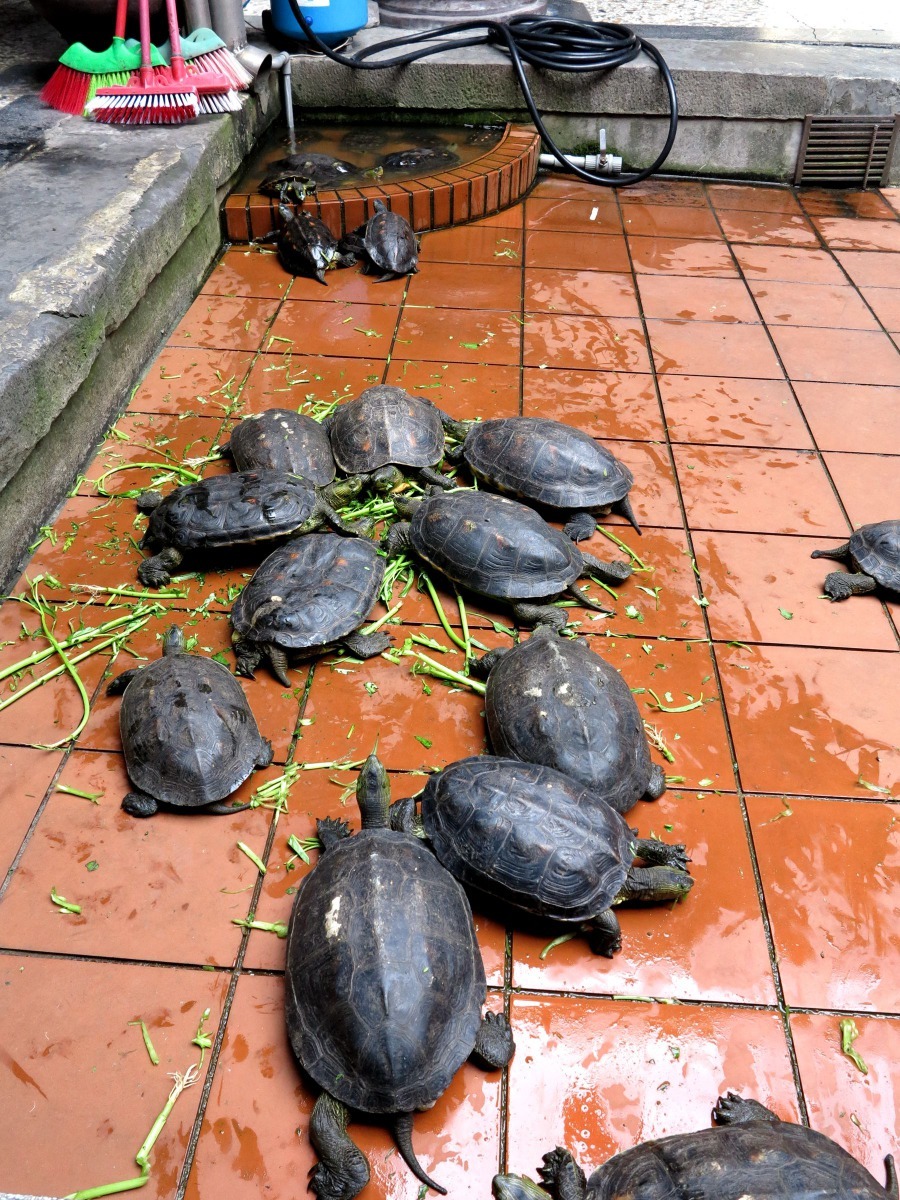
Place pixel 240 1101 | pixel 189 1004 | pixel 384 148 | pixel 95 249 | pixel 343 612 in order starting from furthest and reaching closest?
pixel 384 148
pixel 95 249
pixel 343 612
pixel 189 1004
pixel 240 1101

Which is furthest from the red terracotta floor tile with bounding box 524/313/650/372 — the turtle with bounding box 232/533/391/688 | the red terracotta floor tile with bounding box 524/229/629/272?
the turtle with bounding box 232/533/391/688

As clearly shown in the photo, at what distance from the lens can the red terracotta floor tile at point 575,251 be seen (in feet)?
20.7

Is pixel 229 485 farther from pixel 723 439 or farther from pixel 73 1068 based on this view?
pixel 723 439

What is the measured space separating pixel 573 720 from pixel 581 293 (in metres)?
3.94

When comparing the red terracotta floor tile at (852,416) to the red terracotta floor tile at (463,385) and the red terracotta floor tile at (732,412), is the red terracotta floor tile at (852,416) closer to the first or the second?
the red terracotta floor tile at (732,412)

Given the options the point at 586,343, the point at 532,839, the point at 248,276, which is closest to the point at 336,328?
the point at 248,276

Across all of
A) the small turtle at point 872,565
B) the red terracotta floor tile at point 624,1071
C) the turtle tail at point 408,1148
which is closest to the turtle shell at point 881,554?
the small turtle at point 872,565

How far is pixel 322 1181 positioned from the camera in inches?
84.4

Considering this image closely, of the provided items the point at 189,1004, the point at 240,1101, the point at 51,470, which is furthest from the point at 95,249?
the point at 240,1101

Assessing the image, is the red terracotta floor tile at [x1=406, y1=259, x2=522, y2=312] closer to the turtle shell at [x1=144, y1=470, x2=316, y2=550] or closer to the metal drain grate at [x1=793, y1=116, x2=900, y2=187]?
the turtle shell at [x1=144, y1=470, x2=316, y2=550]

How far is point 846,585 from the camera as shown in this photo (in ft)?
12.5

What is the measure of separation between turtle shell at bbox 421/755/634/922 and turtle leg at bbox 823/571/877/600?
1.70m

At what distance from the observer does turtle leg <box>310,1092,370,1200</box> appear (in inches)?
84.0

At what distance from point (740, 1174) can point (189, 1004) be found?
1.46 metres
